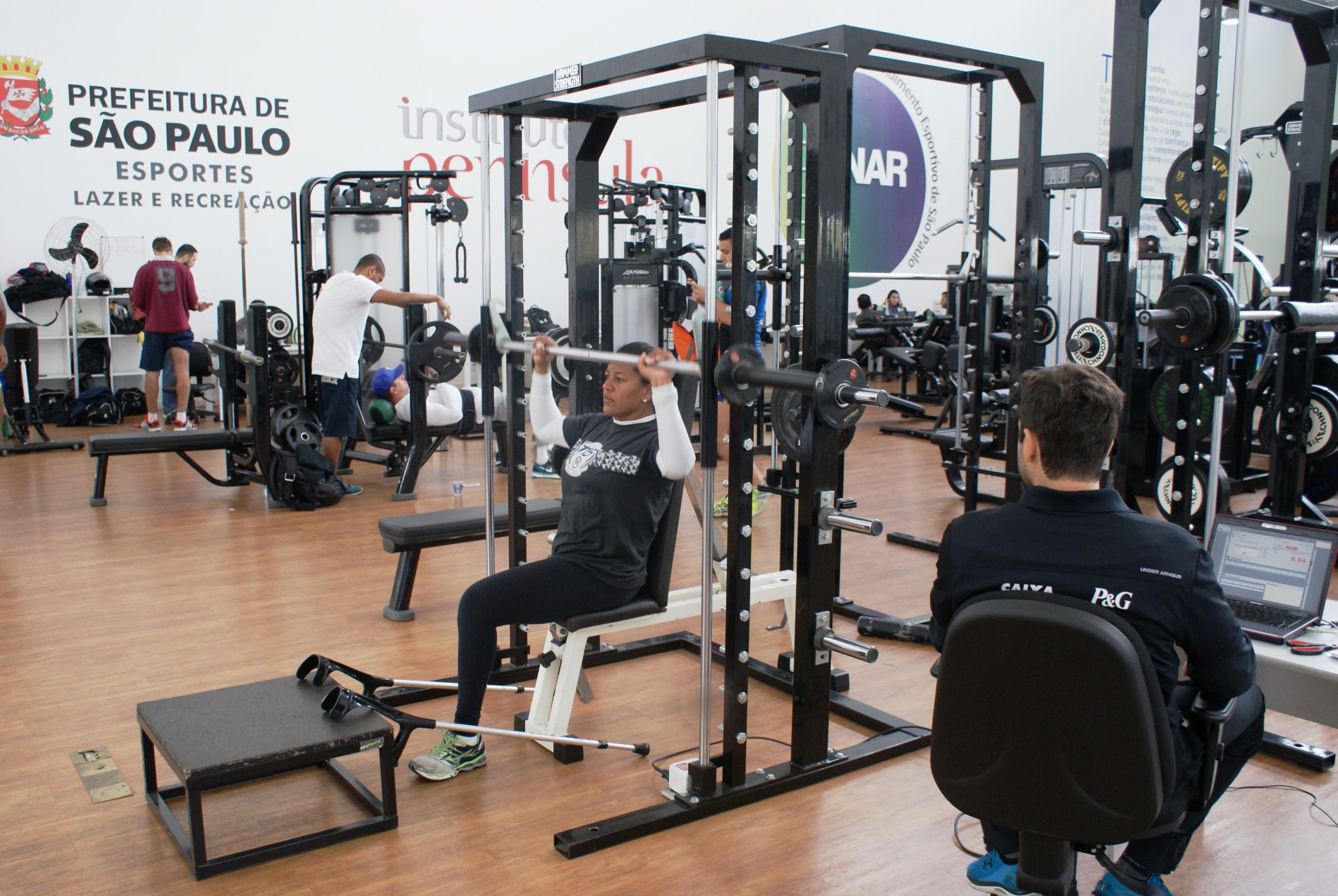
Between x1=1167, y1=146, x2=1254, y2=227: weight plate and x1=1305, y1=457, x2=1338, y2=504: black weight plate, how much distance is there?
7.87 feet

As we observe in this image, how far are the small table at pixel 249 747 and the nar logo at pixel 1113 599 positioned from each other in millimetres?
1495

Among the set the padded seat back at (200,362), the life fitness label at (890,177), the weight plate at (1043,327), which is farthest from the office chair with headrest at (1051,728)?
the life fitness label at (890,177)

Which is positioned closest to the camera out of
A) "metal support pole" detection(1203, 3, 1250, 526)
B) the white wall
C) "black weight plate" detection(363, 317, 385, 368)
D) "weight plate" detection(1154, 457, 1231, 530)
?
"metal support pole" detection(1203, 3, 1250, 526)

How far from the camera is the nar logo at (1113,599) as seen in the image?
1.63m

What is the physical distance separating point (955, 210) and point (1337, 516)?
23.4ft

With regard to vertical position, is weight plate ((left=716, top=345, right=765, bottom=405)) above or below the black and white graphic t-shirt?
above

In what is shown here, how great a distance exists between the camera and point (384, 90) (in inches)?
371

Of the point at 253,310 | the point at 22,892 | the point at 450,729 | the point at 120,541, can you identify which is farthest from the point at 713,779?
the point at 253,310

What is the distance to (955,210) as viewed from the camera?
1200 cm

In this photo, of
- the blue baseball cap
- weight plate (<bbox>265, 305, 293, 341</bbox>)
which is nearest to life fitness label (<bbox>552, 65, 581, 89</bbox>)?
the blue baseball cap

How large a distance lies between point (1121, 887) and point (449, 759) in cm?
151

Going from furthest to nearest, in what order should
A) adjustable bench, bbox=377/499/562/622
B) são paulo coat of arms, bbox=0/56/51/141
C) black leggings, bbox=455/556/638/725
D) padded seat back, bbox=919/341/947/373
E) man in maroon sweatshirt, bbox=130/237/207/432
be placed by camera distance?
padded seat back, bbox=919/341/947/373 < são paulo coat of arms, bbox=0/56/51/141 < man in maroon sweatshirt, bbox=130/237/207/432 < adjustable bench, bbox=377/499/562/622 < black leggings, bbox=455/556/638/725

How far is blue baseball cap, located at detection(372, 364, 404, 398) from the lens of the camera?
20.1 feet

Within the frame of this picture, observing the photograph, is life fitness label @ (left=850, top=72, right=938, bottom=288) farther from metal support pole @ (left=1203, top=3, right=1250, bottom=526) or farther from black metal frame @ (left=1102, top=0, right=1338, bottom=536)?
metal support pole @ (left=1203, top=3, right=1250, bottom=526)
